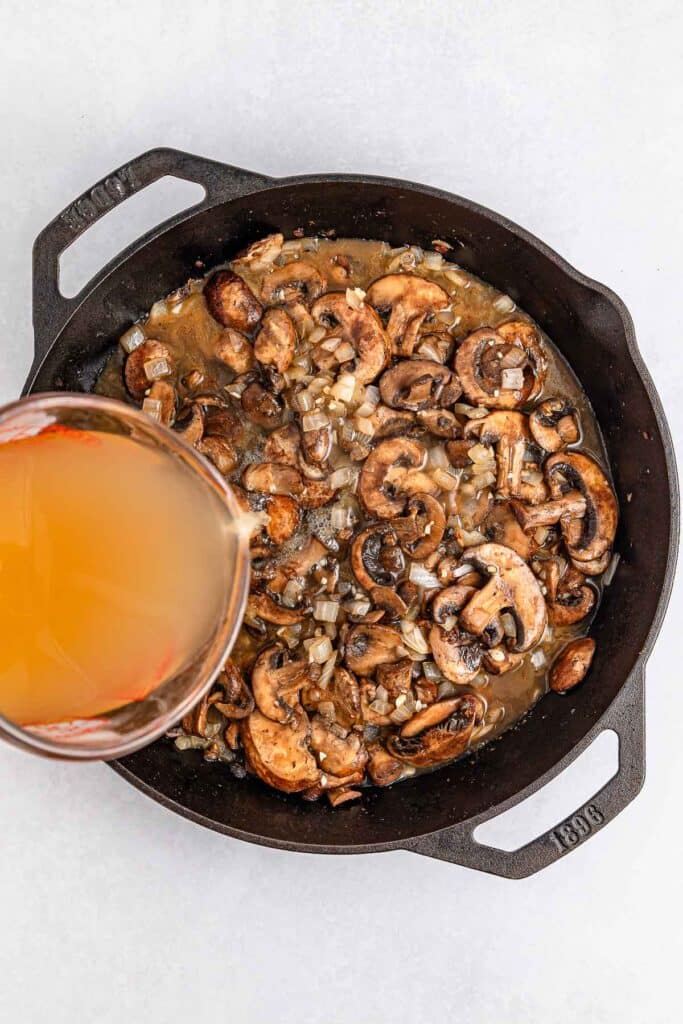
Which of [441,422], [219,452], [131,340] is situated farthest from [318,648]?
[131,340]

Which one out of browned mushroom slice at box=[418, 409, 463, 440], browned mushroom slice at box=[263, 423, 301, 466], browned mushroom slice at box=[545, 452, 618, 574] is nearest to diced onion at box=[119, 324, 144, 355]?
browned mushroom slice at box=[263, 423, 301, 466]

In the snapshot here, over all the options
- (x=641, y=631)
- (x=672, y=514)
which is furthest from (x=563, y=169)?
(x=641, y=631)

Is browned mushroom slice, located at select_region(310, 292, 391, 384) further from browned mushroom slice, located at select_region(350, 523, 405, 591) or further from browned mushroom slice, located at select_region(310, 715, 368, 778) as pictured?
browned mushroom slice, located at select_region(310, 715, 368, 778)

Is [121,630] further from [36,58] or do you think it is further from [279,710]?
[36,58]

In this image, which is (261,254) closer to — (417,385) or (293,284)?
(293,284)

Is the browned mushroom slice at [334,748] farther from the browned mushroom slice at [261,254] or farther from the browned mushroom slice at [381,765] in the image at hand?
the browned mushroom slice at [261,254]

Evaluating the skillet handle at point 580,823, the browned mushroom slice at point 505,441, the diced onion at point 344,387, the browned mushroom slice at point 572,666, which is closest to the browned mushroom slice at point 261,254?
the diced onion at point 344,387
